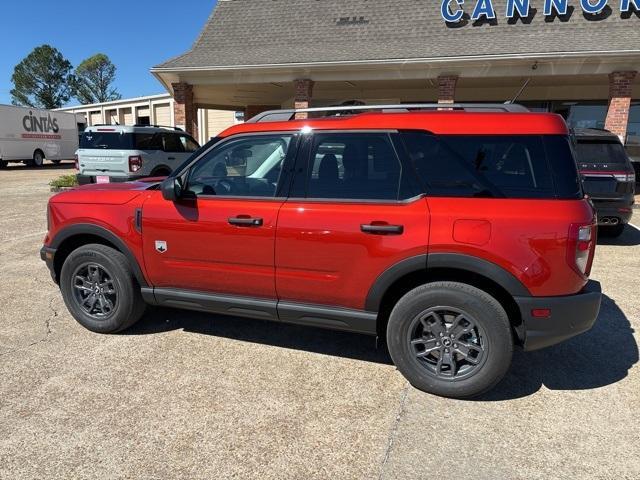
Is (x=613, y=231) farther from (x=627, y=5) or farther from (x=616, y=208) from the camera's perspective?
(x=627, y=5)

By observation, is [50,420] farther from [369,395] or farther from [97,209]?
[369,395]

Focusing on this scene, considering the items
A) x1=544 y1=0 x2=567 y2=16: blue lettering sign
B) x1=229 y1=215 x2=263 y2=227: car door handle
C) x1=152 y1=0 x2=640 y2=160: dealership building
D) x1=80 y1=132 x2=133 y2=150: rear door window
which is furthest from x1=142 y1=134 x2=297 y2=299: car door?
x1=544 y1=0 x2=567 y2=16: blue lettering sign

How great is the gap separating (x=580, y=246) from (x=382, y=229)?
1.18 metres

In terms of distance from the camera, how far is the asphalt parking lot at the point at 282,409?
8.23ft

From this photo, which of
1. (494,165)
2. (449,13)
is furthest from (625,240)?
(449,13)

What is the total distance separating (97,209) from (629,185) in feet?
24.0

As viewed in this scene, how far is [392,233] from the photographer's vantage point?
3.08 metres

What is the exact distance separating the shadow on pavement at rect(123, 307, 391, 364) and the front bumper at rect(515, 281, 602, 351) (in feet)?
3.73

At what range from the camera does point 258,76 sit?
13852 millimetres

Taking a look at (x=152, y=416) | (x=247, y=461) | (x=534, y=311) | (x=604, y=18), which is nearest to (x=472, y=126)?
(x=534, y=311)

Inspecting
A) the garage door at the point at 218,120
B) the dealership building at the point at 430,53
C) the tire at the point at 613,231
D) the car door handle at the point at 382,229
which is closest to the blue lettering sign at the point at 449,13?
the dealership building at the point at 430,53

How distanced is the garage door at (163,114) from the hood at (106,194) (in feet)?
90.3

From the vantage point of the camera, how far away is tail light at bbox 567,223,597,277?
2.81 metres

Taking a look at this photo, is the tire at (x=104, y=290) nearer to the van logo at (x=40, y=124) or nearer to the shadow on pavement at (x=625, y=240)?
the shadow on pavement at (x=625, y=240)
